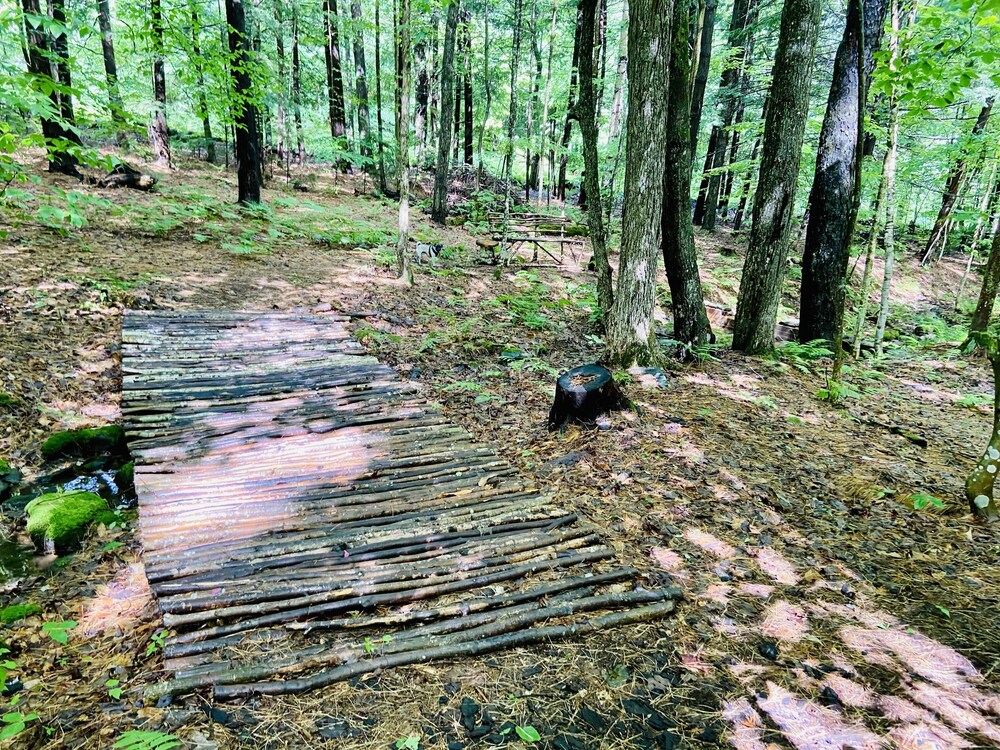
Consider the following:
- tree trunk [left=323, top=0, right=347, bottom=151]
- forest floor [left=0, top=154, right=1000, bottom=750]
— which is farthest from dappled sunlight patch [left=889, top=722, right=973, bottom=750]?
tree trunk [left=323, top=0, right=347, bottom=151]

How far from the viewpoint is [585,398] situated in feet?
17.4

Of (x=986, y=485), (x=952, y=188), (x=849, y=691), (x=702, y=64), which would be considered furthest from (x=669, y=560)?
(x=952, y=188)

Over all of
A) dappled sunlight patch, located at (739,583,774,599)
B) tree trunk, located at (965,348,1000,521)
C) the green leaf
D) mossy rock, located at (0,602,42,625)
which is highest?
tree trunk, located at (965,348,1000,521)

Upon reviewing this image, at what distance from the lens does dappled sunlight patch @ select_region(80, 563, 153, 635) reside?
2.85m

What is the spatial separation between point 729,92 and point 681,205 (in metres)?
11.4

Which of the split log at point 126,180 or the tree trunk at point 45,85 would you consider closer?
the tree trunk at point 45,85

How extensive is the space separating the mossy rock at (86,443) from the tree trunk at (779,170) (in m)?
8.12

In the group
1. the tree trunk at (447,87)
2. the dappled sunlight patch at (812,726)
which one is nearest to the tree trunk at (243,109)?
the tree trunk at (447,87)

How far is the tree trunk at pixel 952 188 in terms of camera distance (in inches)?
579

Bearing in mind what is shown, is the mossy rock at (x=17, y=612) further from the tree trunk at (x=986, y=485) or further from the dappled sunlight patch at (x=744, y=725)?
the tree trunk at (x=986, y=485)

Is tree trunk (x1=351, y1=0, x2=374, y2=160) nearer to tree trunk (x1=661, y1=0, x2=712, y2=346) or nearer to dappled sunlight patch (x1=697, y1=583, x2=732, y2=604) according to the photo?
tree trunk (x1=661, y1=0, x2=712, y2=346)

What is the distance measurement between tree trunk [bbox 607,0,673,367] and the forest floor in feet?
2.00

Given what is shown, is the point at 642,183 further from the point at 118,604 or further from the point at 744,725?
the point at 118,604

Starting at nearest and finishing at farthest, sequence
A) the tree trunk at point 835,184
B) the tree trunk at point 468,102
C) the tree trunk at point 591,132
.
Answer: the tree trunk at point 591,132 < the tree trunk at point 835,184 < the tree trunk at point 468,102
